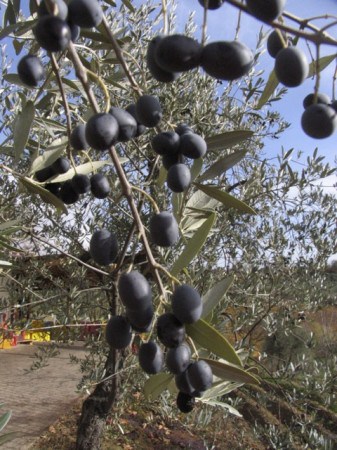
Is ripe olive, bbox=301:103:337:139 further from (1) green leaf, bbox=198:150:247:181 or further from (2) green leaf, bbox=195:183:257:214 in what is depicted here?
(1) green leaf, bbox=198:150:247:181

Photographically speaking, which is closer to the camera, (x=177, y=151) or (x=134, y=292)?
(x=134, y=292)

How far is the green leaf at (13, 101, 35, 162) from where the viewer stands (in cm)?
87

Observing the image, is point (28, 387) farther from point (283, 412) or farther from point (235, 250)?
point (235, 250)

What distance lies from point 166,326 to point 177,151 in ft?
0.84

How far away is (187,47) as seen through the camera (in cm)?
46

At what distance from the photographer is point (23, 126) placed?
89 cm

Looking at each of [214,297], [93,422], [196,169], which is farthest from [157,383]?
[93,422]

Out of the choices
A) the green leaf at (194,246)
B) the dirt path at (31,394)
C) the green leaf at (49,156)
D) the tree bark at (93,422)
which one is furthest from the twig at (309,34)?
the dirt path at (31,394)

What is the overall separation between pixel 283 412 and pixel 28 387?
5047 millimetres

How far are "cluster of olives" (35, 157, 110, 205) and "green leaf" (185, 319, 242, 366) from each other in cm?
35

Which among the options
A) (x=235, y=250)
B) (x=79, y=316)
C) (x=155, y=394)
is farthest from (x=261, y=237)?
(x=155, y=394)

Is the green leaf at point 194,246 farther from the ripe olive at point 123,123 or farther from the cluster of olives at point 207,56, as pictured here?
the cluster of olives at point 207,56

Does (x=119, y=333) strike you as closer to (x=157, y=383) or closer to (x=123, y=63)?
(x=157, y=383)

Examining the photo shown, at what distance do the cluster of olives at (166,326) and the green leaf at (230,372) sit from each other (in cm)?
6
